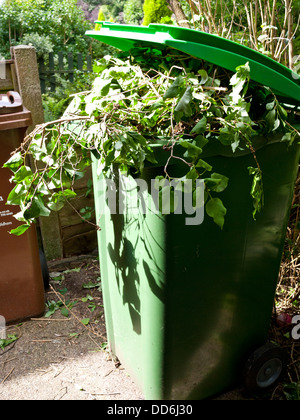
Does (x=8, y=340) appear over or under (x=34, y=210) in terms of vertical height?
under

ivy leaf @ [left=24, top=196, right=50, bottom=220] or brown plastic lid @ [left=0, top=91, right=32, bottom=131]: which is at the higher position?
brown plastic lid @ [left=0, top=91, right=32, bottom=131]

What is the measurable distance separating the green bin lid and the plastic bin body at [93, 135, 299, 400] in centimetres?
27

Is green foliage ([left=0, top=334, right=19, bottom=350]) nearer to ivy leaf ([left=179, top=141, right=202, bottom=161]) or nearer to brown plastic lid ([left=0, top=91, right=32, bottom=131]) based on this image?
brown plastic lid ([left=0, top=91, right=32, bottom=131])

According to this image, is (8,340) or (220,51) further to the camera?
(8,340)

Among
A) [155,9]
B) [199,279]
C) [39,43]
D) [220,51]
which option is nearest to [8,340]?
[199,279]

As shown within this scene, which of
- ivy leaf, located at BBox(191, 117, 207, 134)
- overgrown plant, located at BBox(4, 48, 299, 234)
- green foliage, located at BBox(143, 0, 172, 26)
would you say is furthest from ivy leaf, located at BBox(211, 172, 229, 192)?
green foliage, located at BBox(143, 0, 172, 26)

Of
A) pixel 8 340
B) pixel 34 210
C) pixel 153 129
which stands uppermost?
pixel 153 129

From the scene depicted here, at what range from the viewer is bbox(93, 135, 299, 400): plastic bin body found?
170 cm

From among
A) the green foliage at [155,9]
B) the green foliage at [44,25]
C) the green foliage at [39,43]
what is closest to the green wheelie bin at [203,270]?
the green foliage at [155,9]

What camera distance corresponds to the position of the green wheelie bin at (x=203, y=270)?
161cm

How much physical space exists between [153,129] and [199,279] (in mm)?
682

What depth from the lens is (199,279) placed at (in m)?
1.79

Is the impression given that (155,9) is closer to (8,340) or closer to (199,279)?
(8,340)

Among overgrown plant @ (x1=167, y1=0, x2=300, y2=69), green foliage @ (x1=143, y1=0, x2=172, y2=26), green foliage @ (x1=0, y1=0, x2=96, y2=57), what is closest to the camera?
overgrown plant @ (x1=167, y1=0, x2=300, y2=69)
